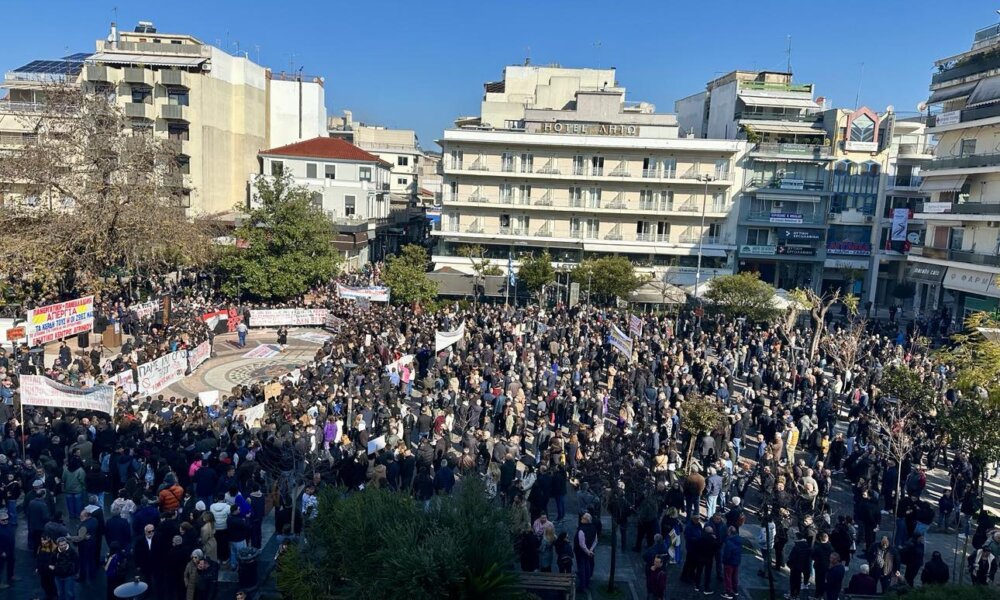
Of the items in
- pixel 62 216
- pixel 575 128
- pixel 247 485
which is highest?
pixel 575 128

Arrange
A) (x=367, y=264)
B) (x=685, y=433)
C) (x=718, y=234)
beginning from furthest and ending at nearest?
(x=367, y=264)
(x=718, y=234)
(x=685, y=433)

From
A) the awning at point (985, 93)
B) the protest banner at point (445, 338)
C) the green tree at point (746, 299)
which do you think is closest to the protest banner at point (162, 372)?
the protest banner at point (445, 338)

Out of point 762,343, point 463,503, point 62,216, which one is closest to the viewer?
point 463,503

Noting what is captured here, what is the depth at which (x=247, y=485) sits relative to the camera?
1311 cm

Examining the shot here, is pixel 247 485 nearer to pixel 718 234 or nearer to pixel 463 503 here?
pixel 463 503

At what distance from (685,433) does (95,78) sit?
153ft

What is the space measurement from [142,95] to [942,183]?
166 ft

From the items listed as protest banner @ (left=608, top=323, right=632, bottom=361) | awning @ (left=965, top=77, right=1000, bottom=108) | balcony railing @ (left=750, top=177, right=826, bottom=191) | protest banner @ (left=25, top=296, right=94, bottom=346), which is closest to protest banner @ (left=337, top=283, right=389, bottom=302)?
protest banner @ (left=25, top=296, right=94, bottom=346)

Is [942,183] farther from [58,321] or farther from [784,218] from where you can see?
[58,321]

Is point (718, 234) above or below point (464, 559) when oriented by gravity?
above

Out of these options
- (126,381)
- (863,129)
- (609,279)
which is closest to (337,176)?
(609,279)

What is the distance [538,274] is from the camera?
129 ft

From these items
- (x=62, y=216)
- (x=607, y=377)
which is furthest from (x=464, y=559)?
(x=62, y=216)

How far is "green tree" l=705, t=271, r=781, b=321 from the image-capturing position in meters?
33.3
